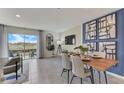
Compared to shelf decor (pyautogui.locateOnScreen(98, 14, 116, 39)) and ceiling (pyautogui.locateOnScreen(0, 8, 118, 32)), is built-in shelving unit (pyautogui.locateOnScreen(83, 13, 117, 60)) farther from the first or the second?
ceiling (pyautogui.locateOnScreen(0, 8, 118, 32))

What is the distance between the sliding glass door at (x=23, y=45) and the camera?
816 cm

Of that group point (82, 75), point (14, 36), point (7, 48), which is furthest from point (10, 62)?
point (14, 36)

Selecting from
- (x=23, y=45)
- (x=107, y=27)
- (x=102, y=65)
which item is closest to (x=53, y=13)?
(x=107, y=27)

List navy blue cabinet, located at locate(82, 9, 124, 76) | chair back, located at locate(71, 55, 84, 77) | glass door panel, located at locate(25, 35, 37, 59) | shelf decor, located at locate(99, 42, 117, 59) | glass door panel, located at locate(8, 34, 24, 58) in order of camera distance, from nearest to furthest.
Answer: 1. chair back, located at locate(71, 55, 84, 77)
2. navy blue cabinet, located at locate(82, 9, 124, 76)
3. shelf decor, located at locate(99, 42, 117, 59)
4. glass door panel, located at locate(8, 34, 24, 58)
5. glass door panel, located at locate(25, 35, 37, 59)

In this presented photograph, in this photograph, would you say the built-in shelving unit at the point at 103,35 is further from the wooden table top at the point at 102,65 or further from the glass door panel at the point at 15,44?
the glass door panel at the point at 15,44

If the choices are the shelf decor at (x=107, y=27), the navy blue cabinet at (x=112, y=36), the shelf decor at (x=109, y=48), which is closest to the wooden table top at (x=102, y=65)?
the navy blue cabinet at (x=112, y=36)

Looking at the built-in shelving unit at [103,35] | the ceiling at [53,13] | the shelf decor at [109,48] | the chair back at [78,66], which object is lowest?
the chair back at [78,66]

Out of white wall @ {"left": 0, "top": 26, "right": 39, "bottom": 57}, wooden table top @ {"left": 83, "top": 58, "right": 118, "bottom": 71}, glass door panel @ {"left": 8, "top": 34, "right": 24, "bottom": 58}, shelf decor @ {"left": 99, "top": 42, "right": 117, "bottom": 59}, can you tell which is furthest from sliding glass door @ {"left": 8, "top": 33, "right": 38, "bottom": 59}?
wooden table top @ {"left": 83, "top": 58, "right": 118, "bottom": 71}

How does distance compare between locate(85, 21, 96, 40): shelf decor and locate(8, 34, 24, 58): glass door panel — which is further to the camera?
locate(8, 34, 24, 58): glass door panel

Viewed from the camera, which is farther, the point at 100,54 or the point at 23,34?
the point at 23,34

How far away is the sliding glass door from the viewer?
8.16m
